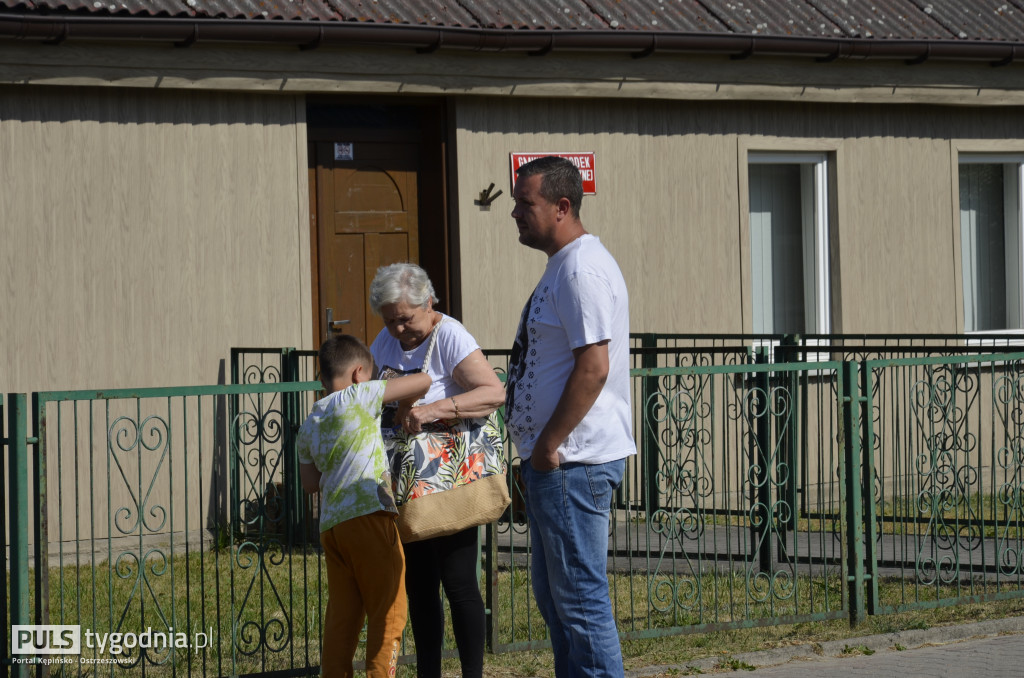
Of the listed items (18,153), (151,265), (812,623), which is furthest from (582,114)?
(812,623)

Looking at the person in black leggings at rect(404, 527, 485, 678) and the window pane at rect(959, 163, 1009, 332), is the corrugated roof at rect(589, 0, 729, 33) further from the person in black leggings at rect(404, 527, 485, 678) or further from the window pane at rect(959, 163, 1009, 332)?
the person in black leggings at rect(404, 527, 485, 678)

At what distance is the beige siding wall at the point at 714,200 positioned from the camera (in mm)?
10539

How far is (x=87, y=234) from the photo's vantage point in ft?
30.3

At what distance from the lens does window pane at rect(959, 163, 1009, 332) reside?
13.0 metres

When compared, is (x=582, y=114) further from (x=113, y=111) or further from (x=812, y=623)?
(x=812, y=623)

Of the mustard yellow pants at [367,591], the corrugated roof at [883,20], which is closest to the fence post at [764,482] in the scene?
the mustard yellow pants at [367,591]

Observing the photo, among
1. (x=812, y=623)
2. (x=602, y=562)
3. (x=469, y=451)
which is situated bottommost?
(x=812, y=623)

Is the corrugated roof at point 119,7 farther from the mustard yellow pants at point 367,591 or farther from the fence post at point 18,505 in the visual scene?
the mustard yellow pants at point 367,591

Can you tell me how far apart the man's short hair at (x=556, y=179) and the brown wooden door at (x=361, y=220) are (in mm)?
5696

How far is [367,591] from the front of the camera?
16.6ft

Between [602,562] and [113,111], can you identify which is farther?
[113,111]

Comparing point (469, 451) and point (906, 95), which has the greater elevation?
point (906, 95)

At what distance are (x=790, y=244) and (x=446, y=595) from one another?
7689mm

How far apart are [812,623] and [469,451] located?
286 centimetres
